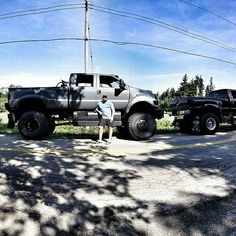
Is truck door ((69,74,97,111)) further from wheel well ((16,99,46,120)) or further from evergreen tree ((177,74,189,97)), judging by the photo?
evergreen tree ((177,74,189,97))

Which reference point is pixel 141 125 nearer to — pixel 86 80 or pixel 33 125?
pixel 86 80

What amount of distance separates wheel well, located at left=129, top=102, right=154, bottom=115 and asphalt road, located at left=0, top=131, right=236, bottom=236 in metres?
3.34

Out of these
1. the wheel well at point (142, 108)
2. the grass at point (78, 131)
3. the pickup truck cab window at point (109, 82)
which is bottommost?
the grass at point (78, 131)

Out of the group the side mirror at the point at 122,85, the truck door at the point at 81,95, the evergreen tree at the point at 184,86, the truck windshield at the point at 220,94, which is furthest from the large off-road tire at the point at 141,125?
the evergreen tree at the point at 184,86

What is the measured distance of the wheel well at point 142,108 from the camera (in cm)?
1276

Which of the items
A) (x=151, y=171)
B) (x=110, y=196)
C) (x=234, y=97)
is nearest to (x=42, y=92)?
(x=151, y=171)

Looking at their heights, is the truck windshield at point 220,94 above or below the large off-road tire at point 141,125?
above

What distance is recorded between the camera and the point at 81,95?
40.3 feet

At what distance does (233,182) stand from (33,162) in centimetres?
436

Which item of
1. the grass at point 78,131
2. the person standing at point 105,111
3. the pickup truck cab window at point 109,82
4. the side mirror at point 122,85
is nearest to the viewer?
the person standing at point 105,111

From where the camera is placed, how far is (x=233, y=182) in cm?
673

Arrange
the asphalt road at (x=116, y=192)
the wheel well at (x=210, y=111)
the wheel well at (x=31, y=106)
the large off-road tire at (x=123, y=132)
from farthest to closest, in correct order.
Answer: the wheel well at (x=210, y=111) < the large off-road tire at (x=123, y=132) < the wheel well at (x=31, y=106) < the asphalt road at (x=116, y=192)

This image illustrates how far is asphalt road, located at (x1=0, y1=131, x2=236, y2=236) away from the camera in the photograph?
→ 4.76 meters

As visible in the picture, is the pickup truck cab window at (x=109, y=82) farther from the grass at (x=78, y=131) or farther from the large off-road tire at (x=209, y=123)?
the large off-road tire at (x=209, y=123)
